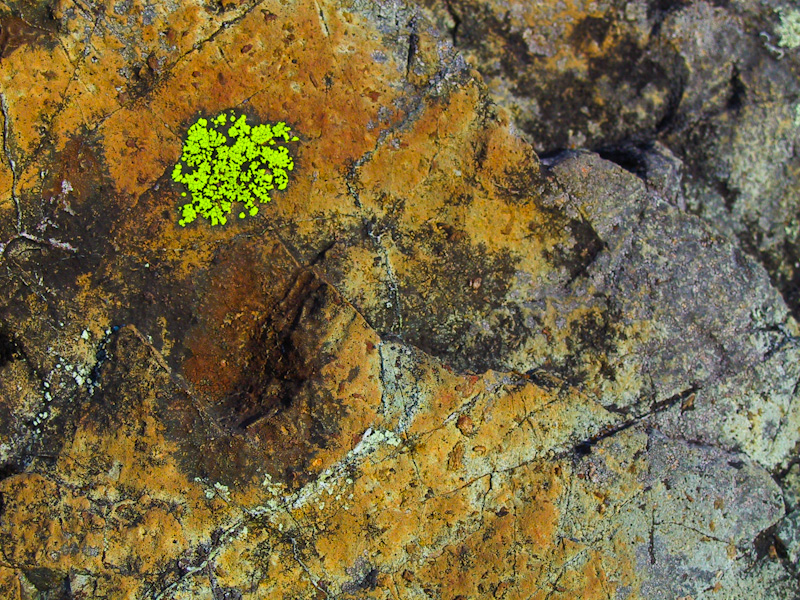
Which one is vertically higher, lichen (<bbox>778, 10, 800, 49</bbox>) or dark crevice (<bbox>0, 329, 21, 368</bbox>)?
dark crevice (<bbox>0, 329, 21, 368</bbox>)

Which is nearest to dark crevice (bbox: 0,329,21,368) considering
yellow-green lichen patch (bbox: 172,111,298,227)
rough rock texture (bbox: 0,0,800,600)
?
rough rock texture (bbox: 0,0,800,600)

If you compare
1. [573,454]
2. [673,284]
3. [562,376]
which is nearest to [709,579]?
[573,454]

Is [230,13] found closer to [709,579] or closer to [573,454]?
[573,454]

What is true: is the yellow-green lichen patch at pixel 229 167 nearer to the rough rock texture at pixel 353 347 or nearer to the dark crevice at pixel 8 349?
the rough rock texture at pixel 353 347

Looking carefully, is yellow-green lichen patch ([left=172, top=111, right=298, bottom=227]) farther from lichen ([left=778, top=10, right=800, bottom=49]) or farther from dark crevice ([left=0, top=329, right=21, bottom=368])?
lichen ([left=778, top=10, right=800, bottom=49])

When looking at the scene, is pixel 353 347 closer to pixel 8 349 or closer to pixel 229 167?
pixel 229 167
